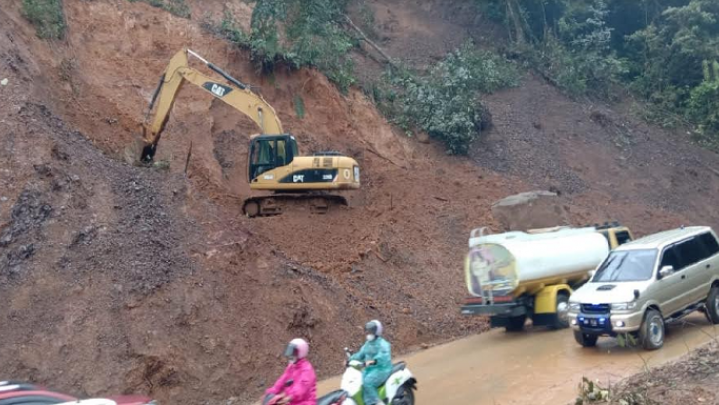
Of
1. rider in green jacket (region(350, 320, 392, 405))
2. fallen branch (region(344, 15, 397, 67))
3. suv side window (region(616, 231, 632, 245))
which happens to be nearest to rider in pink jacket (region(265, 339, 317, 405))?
rider in green jacket (region(350, 320, 392, 405))

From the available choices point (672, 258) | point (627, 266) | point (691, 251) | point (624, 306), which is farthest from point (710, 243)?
point (624, 306)

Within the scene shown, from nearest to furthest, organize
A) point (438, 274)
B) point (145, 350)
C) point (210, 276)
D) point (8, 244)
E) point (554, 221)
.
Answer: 1. point (145, 350)
2. point (8, 244)
3. point (210, 276)
4. point (438, 274)
5. point (554, 221)

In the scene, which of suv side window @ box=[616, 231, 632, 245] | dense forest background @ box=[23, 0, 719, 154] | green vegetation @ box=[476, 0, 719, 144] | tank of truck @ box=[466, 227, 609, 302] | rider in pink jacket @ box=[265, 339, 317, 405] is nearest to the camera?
rider in pink jacket @ box=[265, 339, 317, 405]

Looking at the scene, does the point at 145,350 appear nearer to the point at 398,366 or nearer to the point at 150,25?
the point at 398,366

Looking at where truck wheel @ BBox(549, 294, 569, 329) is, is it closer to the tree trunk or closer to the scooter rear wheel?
the scooter rear wheel

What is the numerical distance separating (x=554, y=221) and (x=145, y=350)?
48.0ft

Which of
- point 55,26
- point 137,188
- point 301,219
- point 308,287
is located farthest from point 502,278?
point 55,26

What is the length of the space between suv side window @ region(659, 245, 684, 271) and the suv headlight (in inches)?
56.6

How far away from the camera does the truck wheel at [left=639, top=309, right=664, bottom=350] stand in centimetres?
1311

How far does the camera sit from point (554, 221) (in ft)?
77.7

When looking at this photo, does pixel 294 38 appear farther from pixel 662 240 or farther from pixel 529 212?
pixel 662 240

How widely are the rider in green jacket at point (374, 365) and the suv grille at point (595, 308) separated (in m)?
5.06

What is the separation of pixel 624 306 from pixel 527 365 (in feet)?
6.42

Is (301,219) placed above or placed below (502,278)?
above
